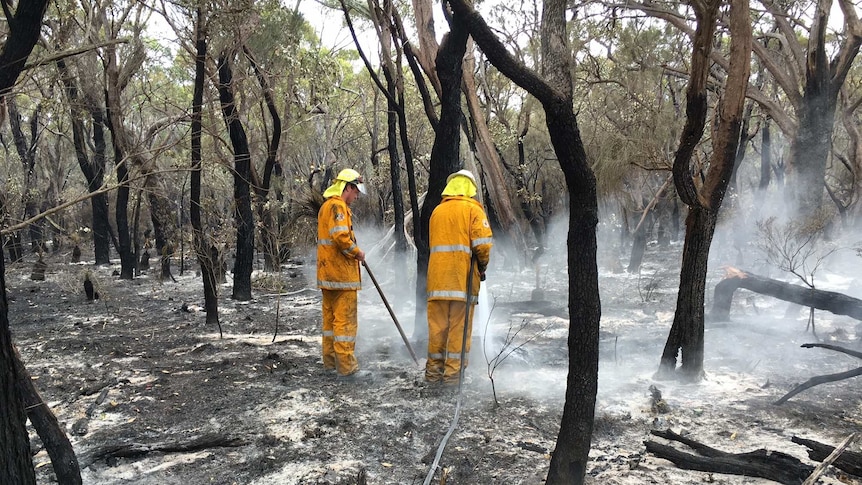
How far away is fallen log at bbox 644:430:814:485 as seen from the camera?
3.01 m

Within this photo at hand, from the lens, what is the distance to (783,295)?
19.1ft

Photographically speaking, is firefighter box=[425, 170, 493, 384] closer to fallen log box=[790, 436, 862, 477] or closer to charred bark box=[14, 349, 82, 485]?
fallen log box=[790, 436, 862, 477]

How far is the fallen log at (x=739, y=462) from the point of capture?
3.01 m

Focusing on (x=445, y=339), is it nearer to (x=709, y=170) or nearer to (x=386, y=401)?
(x=386, y=401)

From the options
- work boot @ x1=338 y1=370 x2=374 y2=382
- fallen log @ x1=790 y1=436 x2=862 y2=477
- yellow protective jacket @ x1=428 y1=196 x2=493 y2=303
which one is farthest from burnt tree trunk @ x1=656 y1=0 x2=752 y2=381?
work boot @ x1=338 y1=370 x2=374 y2=382

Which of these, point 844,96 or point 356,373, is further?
point 844,96

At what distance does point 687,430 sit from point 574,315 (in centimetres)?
192

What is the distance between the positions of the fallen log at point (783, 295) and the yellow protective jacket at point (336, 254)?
173 inches

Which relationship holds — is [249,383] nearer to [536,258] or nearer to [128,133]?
[536,258]

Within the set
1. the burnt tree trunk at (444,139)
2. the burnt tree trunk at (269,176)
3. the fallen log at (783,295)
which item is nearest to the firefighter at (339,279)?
the burnt tree trunk at (444,139)

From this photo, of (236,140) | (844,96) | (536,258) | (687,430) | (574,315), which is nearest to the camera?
(574,315)

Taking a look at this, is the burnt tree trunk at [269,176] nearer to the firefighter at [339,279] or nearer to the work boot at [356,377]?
the firefighter at [339,279]

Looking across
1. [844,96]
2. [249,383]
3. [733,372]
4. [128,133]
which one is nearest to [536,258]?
[733,372]

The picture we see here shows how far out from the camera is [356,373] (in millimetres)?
5590
